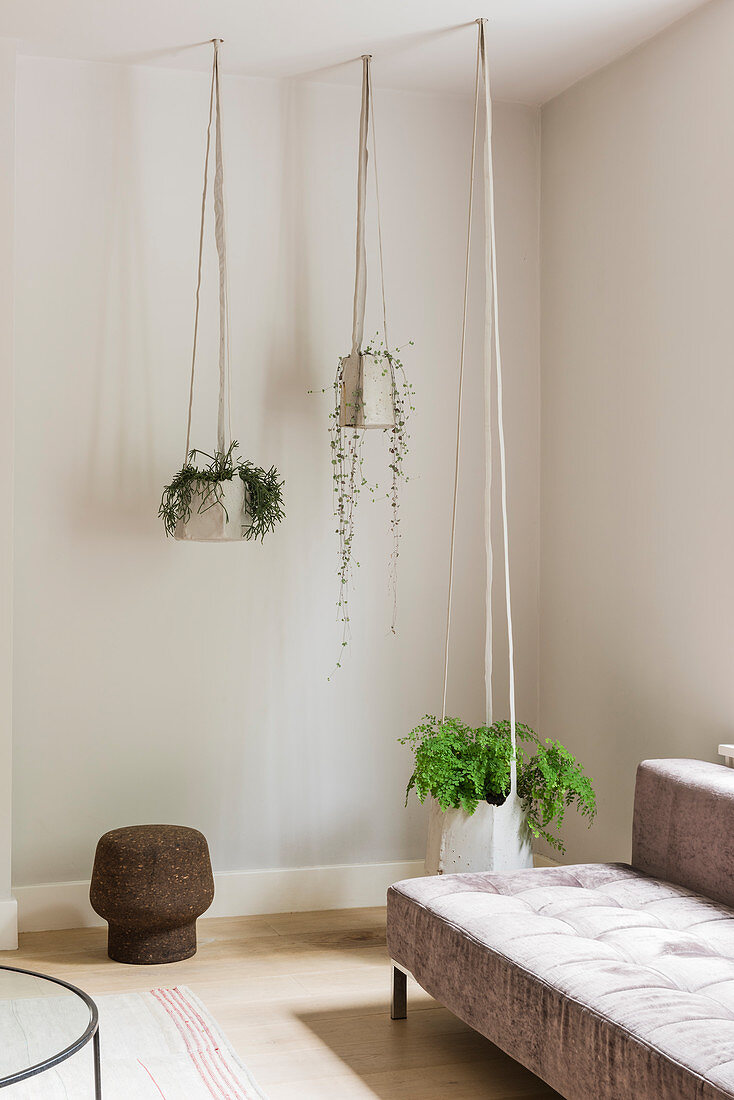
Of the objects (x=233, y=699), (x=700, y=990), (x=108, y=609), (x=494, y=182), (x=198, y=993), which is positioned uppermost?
(x=494, y=182)

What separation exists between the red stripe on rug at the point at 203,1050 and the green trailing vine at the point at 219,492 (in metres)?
1.34

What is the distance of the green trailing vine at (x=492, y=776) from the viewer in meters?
3.21

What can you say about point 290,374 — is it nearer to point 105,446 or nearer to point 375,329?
point 375,329

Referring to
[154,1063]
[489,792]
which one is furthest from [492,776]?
[154,1063]

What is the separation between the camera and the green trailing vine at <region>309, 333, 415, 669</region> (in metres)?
3.85

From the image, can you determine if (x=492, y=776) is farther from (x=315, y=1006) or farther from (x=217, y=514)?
(x=217, y=514)

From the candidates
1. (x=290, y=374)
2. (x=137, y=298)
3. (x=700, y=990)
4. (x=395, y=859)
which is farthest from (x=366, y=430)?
(x=700, y=990)

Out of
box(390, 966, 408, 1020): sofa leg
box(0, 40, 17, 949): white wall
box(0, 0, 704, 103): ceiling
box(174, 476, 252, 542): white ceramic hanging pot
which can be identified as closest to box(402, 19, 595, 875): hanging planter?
box(0, 0, 704, 103): ceiling

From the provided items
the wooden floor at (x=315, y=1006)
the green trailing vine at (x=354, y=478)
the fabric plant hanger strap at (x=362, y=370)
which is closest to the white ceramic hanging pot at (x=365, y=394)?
the fabric plant hanger strap at (x=362, y=370)

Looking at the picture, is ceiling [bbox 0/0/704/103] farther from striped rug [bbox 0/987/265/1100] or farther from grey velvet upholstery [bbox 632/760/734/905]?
striped rug [bbox 0/987/265/1100]

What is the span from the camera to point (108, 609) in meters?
3.66

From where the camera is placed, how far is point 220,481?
11.3 ft

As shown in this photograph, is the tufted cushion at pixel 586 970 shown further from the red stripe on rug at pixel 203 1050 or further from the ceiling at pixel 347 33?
the ceiling at pixel 347 33

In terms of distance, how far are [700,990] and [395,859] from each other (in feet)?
6.39
